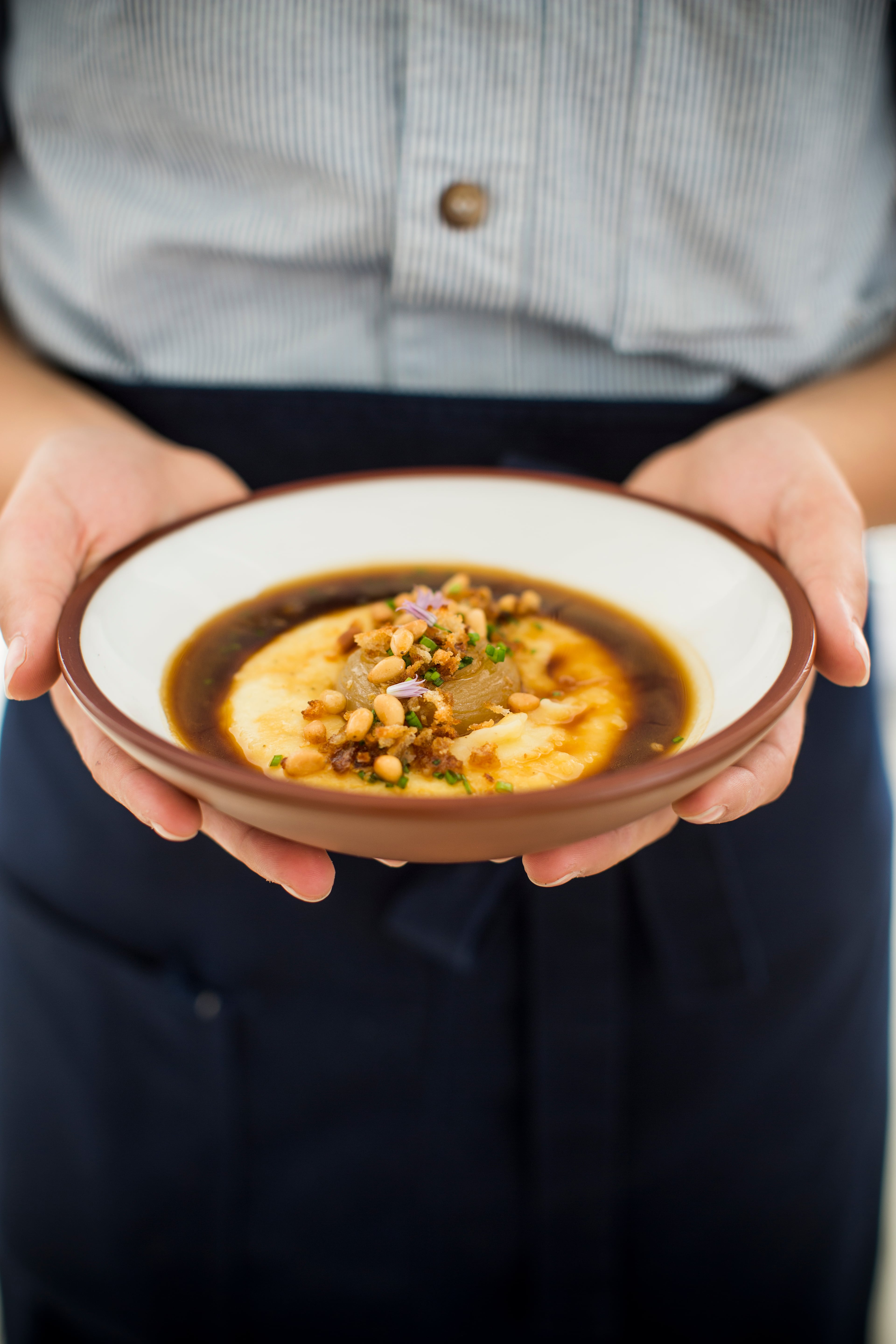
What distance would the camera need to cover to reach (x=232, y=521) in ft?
6.12

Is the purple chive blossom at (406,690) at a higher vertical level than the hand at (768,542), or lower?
lower

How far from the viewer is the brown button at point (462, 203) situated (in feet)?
6.05

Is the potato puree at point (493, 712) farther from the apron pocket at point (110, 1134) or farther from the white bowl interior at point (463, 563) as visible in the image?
the apron pocket at point (110, 1134)

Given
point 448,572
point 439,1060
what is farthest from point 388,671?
point 439,1060

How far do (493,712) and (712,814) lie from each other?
0.40 metres

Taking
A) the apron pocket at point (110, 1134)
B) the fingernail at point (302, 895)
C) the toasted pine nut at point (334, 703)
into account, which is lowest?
the apron pocket at point (110, 1134)

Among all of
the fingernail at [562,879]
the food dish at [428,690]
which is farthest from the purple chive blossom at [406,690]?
the fingernail at [562,879]

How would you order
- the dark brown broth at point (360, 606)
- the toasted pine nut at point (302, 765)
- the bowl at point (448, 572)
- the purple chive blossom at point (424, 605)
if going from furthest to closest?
the purple chive blossom at point (424, 605) < the dark brown broth at point (360, 606) < the toasted pine nut at point (302, 765) < the bowl at point (448, 572)

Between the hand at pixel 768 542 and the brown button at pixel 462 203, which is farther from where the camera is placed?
the brown button at pixel 462 203

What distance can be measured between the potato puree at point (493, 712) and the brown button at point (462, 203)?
75cm

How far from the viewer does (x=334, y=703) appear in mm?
1551

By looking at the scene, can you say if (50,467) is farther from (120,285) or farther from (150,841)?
(150,841)

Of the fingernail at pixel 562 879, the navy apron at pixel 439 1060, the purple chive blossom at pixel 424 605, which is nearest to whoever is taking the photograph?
the fingernail at pixel 562 879

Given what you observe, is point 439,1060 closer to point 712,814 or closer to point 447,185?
point 712,814
